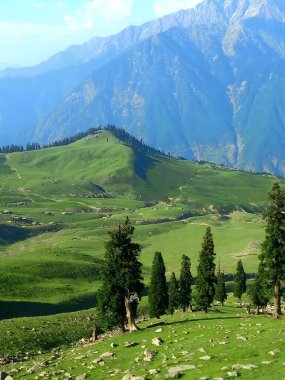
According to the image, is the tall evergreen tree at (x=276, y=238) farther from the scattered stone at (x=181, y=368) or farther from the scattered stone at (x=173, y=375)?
the scattered stone at (x=173, y=375)

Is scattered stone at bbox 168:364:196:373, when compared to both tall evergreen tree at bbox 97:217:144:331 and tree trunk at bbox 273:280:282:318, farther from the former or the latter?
tree trunk at bbox 273:280:282:318

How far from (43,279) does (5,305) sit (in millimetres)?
27984

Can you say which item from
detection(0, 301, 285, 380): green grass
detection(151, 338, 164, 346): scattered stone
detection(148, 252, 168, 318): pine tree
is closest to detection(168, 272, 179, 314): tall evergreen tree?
detection(148, 252, 168, 318): pine tree

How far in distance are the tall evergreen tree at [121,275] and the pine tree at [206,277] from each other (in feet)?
75.3

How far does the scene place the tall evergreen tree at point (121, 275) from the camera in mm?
57062

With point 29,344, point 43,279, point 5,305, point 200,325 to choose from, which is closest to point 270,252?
point 200,325

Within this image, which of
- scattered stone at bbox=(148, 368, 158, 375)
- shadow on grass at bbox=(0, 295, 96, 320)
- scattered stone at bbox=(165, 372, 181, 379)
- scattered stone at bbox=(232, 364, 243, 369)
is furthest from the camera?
shadow on grass at bbox=(0, 295, 96, 320)

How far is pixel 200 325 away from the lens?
54938 mm

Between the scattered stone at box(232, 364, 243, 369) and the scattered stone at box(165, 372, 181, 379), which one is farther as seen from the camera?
the scattered stone at box(165, 372, 181, 379)

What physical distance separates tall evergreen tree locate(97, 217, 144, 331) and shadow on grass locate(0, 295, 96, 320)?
49.4 m

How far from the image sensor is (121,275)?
187 feet

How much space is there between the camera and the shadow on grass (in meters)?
102

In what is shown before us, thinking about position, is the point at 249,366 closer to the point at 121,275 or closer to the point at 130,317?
the point at 130,317

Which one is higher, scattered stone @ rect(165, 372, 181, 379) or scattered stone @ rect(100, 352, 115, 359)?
scattered stone @ rect(165, 372, 181, 379)
